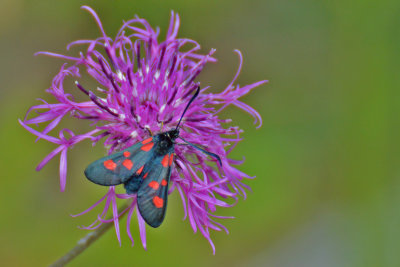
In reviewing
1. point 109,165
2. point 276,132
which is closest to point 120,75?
point 109,165

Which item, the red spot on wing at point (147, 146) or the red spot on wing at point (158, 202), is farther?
the red spot on wing at point (147, 146)

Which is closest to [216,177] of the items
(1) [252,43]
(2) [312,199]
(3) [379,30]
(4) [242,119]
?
(4) [242,119]

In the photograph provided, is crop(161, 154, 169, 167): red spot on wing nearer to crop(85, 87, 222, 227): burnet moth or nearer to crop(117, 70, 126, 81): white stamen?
crop(85, 87, 222, 227): burnet moth

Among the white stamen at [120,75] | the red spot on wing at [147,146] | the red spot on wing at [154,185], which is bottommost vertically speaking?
the red spot on wing at [154,185]

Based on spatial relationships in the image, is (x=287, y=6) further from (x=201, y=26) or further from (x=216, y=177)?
(x=216, y=177)

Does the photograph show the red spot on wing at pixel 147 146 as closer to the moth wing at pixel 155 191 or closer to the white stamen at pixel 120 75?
the moth wing at pixel 155 191

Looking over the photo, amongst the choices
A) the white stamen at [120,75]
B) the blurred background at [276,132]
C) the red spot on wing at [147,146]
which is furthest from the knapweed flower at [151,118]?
the blurred background at [276,132]
